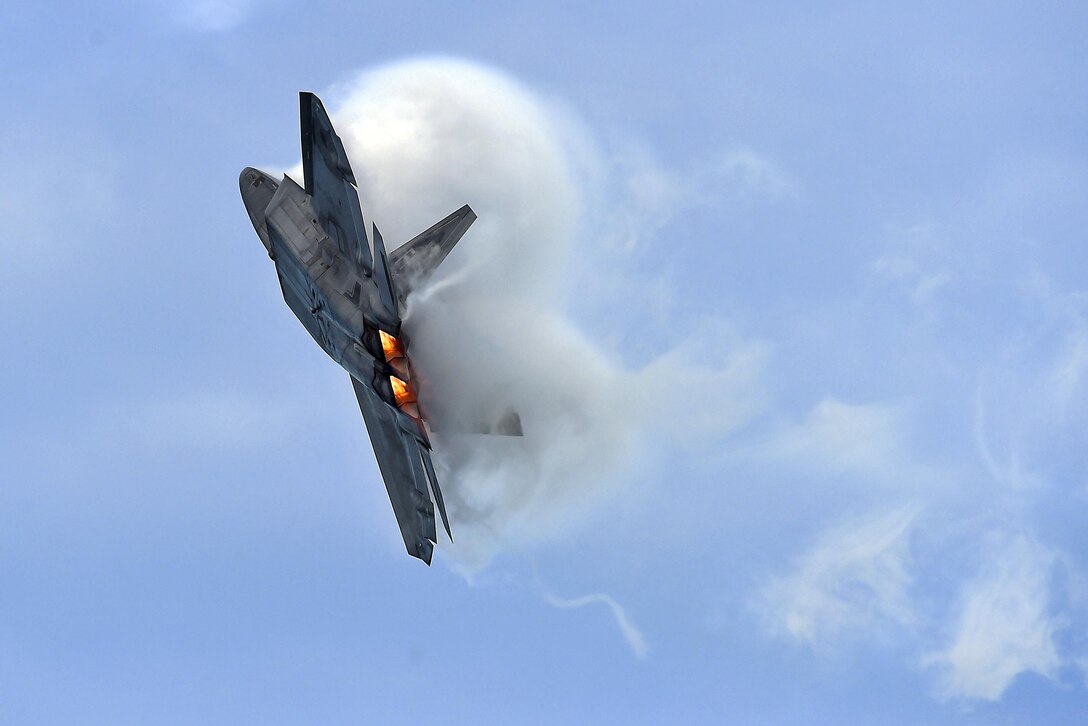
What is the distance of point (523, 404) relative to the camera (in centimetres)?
4800

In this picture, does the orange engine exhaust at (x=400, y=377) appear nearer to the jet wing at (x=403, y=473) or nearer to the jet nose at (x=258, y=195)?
the jet wing at (x=403, y=473)

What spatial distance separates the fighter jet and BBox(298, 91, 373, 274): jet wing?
0.11 ft

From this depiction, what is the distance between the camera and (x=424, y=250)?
45219 millimetres

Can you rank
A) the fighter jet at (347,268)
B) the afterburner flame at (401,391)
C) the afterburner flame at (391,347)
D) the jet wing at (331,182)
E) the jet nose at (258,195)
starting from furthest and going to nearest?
the jet nose at (258,195) → the afterburner flame at (401,391) → the afterburner flame at (391,347) → the fighter jet at (347,268) → the jet wing at (331,182)

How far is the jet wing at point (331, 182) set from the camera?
42.6m

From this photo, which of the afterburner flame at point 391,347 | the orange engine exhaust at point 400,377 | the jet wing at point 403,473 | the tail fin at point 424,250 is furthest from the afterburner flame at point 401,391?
the tail fin at point 424,250

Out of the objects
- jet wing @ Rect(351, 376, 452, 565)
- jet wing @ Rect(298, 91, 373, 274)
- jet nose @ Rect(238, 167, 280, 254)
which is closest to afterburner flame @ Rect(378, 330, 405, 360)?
jet wing @ Rect(298, 91, 373, 274)

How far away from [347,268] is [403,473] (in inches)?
364

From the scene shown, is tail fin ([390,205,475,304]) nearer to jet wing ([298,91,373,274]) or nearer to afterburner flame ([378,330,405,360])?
afterburner flame ([378,330,405,360])

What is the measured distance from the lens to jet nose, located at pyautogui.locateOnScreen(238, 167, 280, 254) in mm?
48062

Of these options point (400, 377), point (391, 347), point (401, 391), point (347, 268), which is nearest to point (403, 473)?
point (401, 391)

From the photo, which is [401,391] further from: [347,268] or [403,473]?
[403,473]

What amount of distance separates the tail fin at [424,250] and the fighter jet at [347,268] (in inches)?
1.4

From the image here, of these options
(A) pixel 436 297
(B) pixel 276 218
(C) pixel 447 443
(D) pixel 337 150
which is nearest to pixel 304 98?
(D) pixel 337 150
